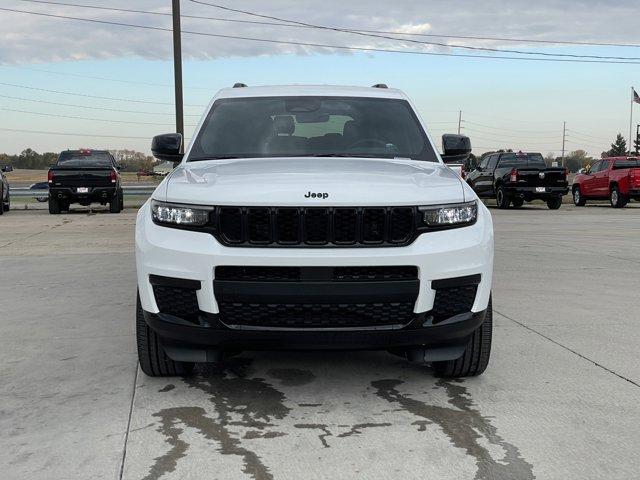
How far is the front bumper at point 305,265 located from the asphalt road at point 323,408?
40cm

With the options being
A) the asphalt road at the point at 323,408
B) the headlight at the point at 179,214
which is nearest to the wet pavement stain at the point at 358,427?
the asphalt road at the point at 323,408

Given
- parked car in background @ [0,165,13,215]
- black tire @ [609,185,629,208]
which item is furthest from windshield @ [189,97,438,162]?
black tire @ [609,185,629,208]

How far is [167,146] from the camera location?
17.7 ft

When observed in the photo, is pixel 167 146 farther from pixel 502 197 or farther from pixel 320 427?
pixel 502 197

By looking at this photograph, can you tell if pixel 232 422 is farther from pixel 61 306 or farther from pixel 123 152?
pixel 123 152

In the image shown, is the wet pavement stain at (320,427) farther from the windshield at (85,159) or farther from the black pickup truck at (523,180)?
the black pickup truck at (523,180)

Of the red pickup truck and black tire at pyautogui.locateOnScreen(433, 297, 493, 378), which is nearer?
black tire at pyautogui.locateOnScreen(433, 297, 493, 378)

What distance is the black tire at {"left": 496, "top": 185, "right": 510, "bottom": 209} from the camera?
78.4 ft

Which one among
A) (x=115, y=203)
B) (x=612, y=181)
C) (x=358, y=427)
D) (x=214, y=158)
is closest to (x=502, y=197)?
(x=612, y=181)

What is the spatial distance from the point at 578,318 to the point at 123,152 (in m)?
70.4

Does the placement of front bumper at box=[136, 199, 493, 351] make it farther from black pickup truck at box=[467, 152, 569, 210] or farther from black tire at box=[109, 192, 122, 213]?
black pickup truck at box=[467, 152, 569, 210]

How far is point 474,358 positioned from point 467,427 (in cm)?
75

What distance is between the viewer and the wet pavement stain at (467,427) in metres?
2.99

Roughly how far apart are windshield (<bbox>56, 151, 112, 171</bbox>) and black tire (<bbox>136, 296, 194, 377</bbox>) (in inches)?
703
